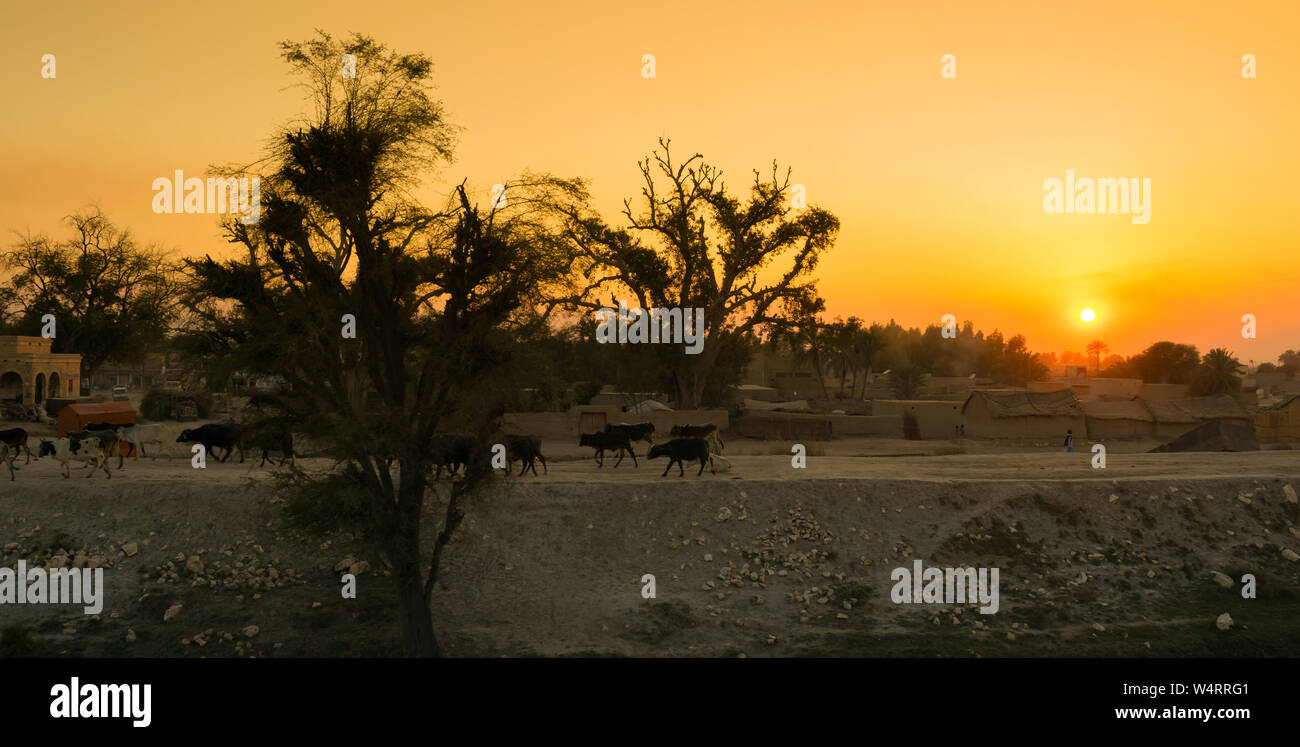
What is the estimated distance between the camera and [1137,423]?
4700 centimetres

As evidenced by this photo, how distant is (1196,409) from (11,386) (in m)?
65.0

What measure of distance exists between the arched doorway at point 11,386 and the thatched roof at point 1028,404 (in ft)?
171

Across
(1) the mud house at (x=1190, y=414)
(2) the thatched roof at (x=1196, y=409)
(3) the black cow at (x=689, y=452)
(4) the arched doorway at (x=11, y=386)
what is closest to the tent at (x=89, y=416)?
(3) the black cow at (x=689, y=452)

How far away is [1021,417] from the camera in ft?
148

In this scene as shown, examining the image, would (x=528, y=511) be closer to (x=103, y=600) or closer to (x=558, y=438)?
(x=103, y=600)

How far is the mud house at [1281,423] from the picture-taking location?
47.2 metres

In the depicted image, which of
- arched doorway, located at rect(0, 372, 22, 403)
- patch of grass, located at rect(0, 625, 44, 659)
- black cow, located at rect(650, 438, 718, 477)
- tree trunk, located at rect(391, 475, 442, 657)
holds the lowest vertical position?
patch of grass, located at rect(0, 625, 44, 659)

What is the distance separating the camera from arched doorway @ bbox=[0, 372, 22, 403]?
52312mm

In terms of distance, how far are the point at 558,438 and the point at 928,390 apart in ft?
159

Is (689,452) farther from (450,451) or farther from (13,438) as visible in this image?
(13,438)

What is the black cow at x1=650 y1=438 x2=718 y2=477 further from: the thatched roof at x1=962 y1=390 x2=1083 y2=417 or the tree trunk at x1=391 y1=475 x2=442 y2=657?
the thatched roof at x1=962 y1=390 x2=1083 y2=417

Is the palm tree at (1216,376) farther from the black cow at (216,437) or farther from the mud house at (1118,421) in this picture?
the black cow at (216,437)

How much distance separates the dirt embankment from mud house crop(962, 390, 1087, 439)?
19292 mm

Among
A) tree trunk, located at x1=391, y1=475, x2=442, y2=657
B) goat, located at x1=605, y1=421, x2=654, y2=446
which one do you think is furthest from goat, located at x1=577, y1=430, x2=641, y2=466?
tree trunk, located at x1=391, y1=475, x2=442, y2=657
